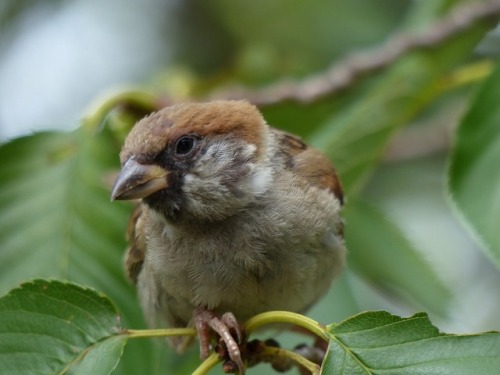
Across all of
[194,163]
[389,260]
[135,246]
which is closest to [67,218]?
[135,246]

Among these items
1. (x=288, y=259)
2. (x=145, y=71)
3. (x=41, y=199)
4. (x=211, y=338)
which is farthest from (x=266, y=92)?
(x=145, y=71)

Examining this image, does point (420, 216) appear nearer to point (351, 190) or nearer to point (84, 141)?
point (351, 190)

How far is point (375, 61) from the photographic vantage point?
180 inches

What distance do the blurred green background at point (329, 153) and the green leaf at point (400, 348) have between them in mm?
684

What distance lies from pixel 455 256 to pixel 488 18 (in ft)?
8.85

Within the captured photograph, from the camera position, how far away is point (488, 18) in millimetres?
4555

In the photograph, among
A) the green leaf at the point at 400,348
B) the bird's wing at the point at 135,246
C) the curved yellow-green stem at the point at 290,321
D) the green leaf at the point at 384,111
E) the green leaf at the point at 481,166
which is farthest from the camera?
the green leaf at the point at 384,111

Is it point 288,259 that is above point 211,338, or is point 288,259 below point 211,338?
above

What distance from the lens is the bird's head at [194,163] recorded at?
113 inches

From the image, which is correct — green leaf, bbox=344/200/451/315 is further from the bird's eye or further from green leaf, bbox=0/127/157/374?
the bird's eye

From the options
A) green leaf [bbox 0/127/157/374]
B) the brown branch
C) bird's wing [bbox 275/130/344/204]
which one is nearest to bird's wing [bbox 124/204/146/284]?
green leaf [bbox 0/127/157/374]

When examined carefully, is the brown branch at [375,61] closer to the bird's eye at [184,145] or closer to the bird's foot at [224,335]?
the bird's eye at [184,145]

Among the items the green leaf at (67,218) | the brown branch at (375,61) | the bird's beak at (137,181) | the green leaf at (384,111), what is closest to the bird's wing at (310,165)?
the green leaf at (384,111)

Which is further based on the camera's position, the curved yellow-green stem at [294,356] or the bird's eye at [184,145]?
the bird's eye at [184,145]
